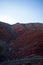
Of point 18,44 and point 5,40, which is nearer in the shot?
point 18,44


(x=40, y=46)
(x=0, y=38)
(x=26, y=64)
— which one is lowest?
(x=26, y=64)

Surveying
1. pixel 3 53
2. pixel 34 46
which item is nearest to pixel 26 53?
pixel 34 46

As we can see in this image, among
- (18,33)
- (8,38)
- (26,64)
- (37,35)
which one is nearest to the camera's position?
(26,64)

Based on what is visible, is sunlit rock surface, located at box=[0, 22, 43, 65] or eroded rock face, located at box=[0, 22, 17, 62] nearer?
sunlit rock surface, located at box=[0, 22, 43, 65]

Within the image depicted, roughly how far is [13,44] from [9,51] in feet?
10.4

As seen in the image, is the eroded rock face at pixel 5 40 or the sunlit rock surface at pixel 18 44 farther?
the eroded rock face at pixel 5 40

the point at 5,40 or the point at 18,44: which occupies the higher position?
the point at 5,40

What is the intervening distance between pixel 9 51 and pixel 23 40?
17.9ft

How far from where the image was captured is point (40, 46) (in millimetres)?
28125

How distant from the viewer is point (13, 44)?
107 ft

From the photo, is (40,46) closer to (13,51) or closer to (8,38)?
(13,51)

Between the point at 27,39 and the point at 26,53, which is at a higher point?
the point at 27,39

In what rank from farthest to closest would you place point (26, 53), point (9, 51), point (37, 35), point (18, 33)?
point (18, 33) → point (37, 35) → point (9, 51) → point (26, 53)

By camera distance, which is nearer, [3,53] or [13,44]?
[3,53]
